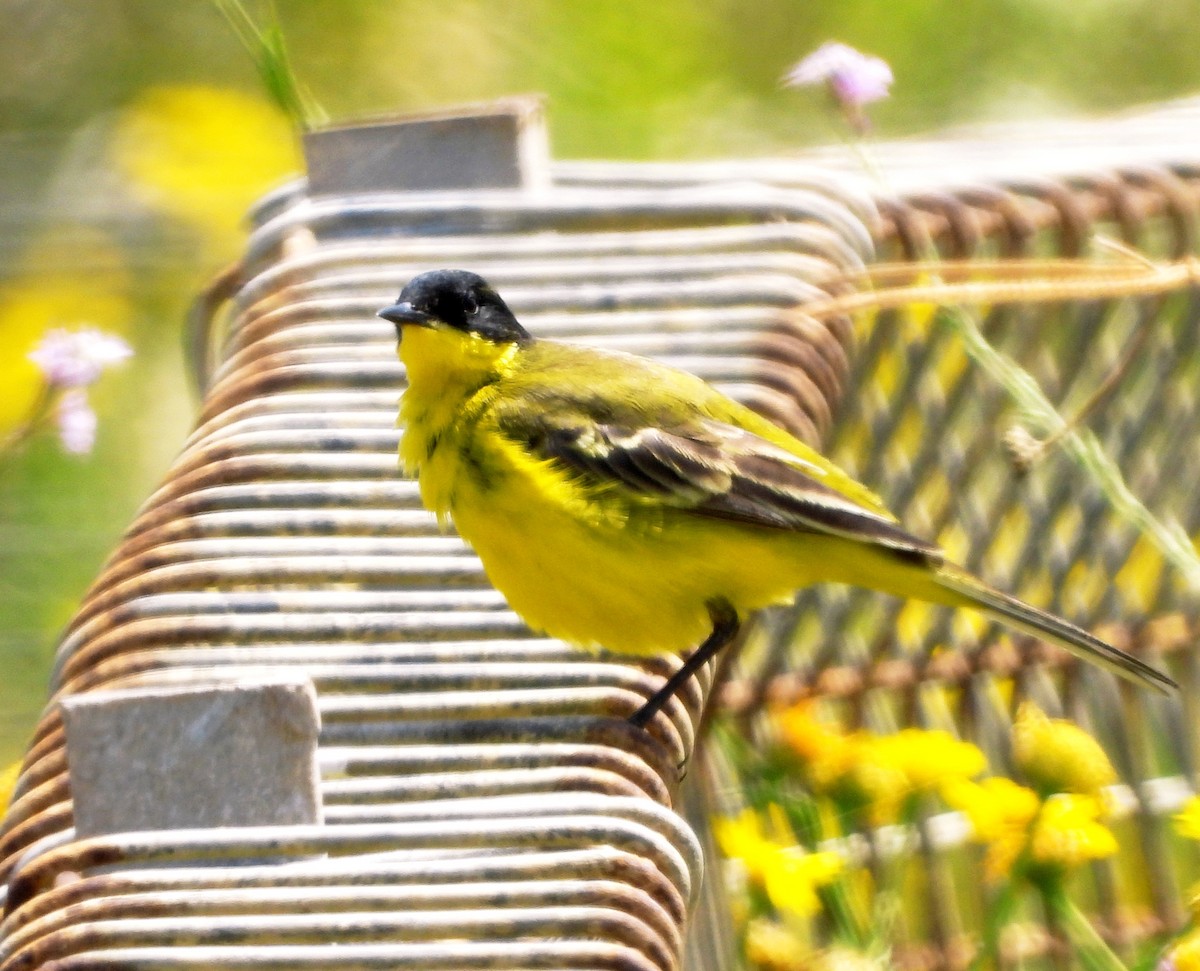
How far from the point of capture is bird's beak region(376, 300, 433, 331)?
221 cm

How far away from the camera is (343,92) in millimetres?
4996

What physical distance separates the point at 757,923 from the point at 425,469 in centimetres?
67

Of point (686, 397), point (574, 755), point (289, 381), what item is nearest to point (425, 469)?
point (289, 381)

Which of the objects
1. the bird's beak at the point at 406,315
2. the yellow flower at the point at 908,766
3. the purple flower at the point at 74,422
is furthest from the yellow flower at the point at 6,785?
the yellow flower at the point at 908,766

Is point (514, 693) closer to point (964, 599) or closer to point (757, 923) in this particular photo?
point (757, 923)

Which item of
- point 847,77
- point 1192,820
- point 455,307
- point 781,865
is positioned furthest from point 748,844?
point 847,77

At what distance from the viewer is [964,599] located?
2.26 m

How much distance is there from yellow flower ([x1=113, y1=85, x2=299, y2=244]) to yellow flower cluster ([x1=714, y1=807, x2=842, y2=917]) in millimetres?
2995

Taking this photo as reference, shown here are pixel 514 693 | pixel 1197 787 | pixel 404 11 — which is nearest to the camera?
pixel 514 693

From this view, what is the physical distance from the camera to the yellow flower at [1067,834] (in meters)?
1.94

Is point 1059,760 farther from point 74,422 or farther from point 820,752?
point 74,422

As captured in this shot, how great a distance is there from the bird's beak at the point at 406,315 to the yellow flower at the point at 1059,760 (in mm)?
870

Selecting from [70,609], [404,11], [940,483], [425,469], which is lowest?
[425,469]

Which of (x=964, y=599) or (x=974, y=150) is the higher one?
(x=974, y=150)
